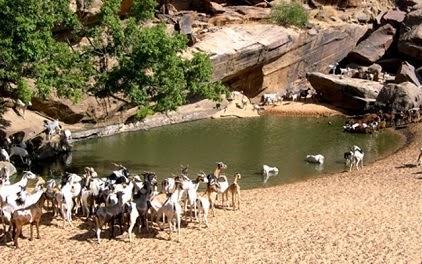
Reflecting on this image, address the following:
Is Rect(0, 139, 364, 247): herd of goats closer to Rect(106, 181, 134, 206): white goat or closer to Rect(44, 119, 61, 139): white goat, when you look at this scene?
Rect(106, 181, 134, 206): white goat

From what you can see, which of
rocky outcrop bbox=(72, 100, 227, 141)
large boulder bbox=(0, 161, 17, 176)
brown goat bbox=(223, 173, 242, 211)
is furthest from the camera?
rocky outcrop bbox=(72, 100, 227, 141)

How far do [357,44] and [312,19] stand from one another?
5331mm

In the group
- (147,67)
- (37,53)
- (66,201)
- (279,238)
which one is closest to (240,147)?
(147,67)

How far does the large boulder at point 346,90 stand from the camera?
46.8 meters

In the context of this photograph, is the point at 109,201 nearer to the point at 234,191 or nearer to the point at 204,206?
the point at 204,206

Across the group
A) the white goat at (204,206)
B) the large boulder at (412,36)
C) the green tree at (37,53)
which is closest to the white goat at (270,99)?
the large boulder at (412,36)

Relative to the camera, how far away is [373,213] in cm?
2023

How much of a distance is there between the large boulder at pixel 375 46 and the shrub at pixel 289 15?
19.4ft

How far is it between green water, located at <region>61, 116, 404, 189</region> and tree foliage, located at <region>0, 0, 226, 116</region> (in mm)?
4236

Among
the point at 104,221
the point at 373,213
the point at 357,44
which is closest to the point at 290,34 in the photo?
the point at 357,44

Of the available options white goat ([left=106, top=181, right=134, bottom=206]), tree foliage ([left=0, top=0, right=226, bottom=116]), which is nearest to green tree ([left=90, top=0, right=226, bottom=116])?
tree foliage ([left=0, top=0, right=226, bottom=116])

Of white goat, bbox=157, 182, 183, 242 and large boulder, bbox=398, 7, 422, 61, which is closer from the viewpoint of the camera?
white goat, bbox=157, 182, 183, 242

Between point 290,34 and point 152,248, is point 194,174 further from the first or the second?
point 290,34

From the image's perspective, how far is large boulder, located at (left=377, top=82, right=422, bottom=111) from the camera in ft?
143
